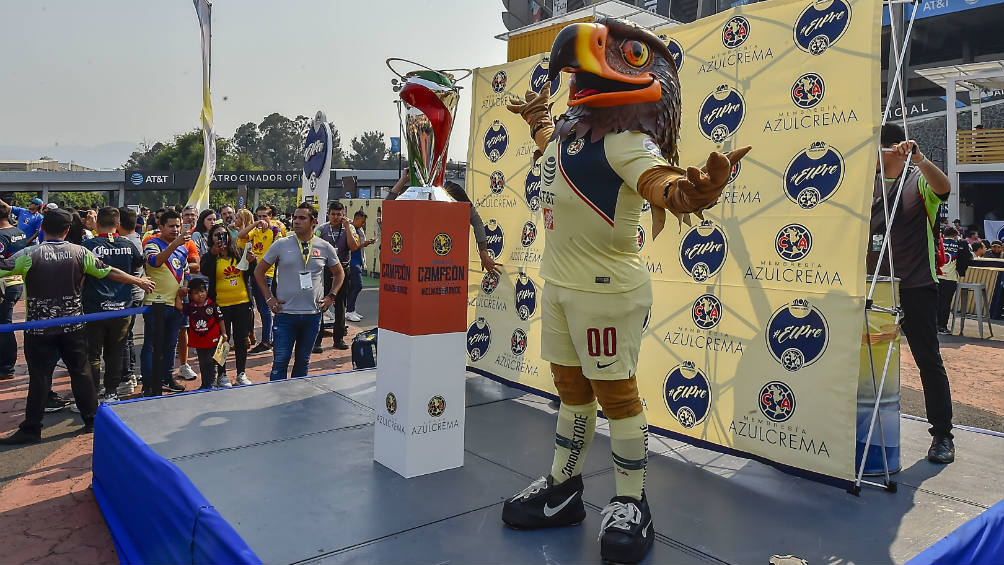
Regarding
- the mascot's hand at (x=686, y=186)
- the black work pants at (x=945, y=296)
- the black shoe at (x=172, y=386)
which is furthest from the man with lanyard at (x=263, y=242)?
the black work pants at (x=945, y=296)

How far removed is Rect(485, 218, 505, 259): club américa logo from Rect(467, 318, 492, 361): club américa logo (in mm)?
600

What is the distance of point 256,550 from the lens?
2.52m

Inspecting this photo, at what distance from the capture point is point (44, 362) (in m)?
4.65

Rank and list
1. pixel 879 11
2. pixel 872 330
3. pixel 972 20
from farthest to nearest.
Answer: pixel 972 20 < pixel 872 330 < pixel 879 11

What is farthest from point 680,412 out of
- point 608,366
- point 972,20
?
point 972,20

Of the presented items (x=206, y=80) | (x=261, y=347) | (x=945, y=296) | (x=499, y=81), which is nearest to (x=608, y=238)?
(x=499, y=81)

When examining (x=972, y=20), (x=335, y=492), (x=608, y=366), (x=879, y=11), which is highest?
(x=972, y=20)

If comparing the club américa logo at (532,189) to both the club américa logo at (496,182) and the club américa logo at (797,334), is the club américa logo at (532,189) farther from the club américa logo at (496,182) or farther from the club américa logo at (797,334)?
the club américa logo at (797,334)

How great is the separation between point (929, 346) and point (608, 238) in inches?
94.1

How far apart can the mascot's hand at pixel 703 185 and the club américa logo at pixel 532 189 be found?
2785 mm

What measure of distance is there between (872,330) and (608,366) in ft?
5.52

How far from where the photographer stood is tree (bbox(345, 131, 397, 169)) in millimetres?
88188

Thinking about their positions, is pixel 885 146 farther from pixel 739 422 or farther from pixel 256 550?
pixel 256 550

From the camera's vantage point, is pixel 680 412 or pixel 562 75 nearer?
pixel 680 412
